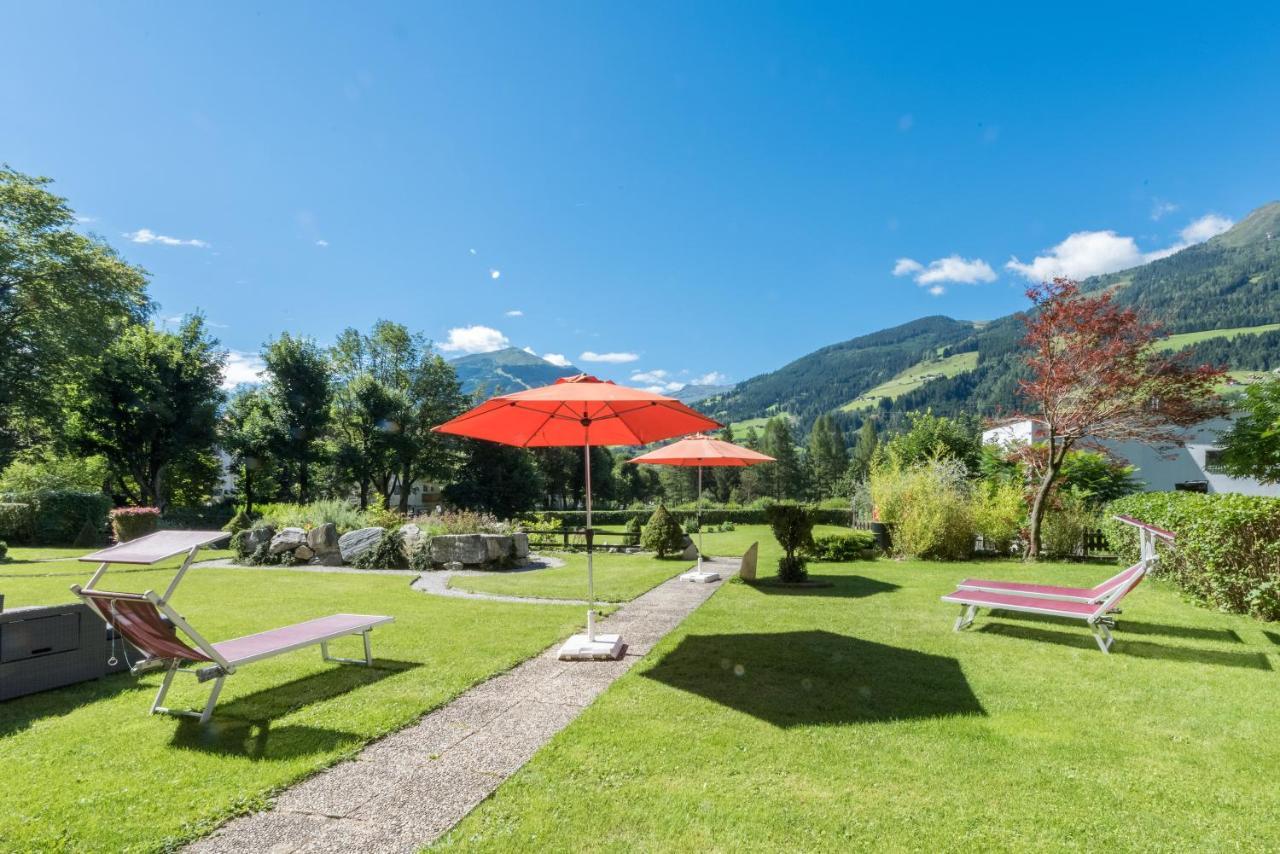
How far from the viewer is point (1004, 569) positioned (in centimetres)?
1131

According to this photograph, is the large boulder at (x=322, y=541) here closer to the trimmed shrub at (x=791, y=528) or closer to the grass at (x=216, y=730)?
the grass at (x=216, y=730)

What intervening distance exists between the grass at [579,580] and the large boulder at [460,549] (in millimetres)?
841

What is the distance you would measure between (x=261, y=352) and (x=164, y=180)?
12.3 m

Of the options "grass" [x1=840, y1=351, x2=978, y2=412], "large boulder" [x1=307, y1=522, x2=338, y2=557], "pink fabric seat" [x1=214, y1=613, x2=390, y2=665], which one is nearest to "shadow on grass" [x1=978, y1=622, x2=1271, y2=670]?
"pink fabric seat" [x1=214, y1=613, x2=390, y2=665]

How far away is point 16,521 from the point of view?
704 inches

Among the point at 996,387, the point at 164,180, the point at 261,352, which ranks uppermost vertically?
the point at 996,387

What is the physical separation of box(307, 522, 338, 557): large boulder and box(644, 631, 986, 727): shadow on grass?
10.3 meters

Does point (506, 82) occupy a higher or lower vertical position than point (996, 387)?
lower

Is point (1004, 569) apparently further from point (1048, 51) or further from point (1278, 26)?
point (1048, 51)

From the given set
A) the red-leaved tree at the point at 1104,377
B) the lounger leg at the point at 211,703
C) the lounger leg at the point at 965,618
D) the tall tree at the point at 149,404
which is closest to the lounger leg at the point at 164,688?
the lounger leg at the point at 211,703

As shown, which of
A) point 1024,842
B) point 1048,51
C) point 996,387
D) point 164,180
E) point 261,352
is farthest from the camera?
point 996,387

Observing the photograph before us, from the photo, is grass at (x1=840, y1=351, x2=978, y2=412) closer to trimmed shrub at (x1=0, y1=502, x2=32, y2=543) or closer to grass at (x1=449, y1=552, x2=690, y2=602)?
grass at (x1=449, y1=552, x2=690, y2=602)

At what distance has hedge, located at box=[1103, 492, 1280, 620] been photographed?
680 cm

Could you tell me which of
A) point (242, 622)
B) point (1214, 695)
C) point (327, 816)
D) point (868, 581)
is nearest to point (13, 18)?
point (242, 622)
